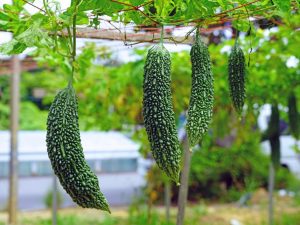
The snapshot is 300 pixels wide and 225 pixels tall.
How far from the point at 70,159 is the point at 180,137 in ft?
16.8

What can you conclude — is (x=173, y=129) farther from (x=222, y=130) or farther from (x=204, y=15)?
(x=222, y=130)

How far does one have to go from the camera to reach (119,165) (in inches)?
335

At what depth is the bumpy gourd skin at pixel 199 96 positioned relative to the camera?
74.4 inches

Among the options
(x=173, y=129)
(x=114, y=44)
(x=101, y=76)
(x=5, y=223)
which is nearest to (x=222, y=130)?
(x=101, y=76)

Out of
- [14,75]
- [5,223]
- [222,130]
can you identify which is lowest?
[5,223]

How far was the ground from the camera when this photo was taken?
6969mm

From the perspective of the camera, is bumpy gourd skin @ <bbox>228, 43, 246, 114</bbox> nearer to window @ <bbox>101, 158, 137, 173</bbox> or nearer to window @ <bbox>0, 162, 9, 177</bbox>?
window @ <bbox>101, 158, 137, 173</bbox>

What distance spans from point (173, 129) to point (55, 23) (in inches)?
22.0

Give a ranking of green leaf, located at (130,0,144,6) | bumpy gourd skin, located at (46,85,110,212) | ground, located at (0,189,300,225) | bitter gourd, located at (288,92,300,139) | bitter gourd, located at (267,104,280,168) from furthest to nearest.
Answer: ground, located at (0,189,300,225)
bitter gourd, located at (267,104,280,168)
bitter gourd, located at (288,92,300,139)
green leaf, located at (130,0,144,6)
bumpy gourd skin, located at (46,85,110,212)

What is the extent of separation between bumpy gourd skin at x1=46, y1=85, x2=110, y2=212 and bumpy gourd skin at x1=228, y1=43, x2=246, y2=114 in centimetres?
64

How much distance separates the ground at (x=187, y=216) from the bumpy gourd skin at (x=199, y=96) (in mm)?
4379

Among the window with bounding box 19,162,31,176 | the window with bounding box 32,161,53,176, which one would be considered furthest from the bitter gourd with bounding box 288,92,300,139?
the window with bounding box 19,162,31,176

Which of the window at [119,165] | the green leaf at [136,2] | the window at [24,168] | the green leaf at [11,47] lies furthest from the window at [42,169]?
the green leaf at [136,2]

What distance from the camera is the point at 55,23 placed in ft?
6.56
